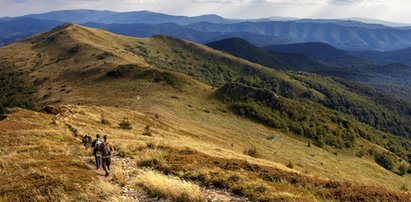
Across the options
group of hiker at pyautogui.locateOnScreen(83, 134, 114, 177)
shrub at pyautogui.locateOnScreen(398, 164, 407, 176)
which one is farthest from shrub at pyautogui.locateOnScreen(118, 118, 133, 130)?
shrub at pyautogui.locateOnScreen(398, 164, 407, 176)

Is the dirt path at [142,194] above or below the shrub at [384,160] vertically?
above

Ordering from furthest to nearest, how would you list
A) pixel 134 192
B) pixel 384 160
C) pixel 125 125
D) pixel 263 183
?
pixel 384 160 < pixel 125 125 < pixel 263 183 < pixel 134 192

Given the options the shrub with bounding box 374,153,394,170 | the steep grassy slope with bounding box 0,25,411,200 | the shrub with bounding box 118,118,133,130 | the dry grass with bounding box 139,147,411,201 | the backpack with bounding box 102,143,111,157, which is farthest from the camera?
the shrub with bounding box 374,153,394,170

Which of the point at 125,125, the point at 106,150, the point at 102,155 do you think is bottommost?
the point at 125,125

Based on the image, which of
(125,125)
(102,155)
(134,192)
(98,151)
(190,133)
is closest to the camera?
(134,192)

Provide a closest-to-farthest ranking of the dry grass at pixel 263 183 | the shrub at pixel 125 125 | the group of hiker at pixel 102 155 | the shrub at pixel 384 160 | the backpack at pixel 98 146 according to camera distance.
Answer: the dry grass at pixel 263 183
the group of hiker at pixel 102 155
the backpack at pixel 98 146
the shrub at pixel 125 125
the shrub at pixel 384 160

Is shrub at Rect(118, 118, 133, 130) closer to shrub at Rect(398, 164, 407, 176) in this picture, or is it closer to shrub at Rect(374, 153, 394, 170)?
shrub at Rect(374, 153, 394, 170)

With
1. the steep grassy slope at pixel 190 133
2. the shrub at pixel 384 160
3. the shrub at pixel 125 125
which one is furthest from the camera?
the shrub at pixel 384 160

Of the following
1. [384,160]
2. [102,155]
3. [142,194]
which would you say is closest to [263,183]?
[142,194]

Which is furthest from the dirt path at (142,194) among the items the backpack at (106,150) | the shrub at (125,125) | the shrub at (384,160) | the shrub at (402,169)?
the shrub at (402,169)

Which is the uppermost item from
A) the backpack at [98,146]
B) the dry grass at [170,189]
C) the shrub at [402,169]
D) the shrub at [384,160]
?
the backpack at [98,146]

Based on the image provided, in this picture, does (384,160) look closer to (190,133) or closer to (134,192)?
(190,133)

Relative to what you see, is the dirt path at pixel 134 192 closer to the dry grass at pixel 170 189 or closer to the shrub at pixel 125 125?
the dry grass at pixel 170 189

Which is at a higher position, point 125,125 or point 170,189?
point 170,189
